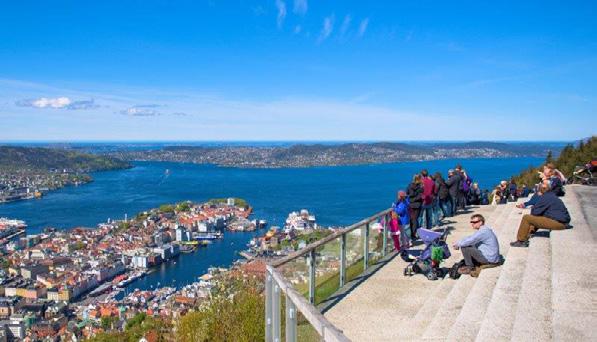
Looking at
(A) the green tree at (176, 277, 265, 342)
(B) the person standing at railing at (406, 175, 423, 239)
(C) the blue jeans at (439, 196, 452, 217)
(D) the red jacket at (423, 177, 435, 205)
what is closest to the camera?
(A) the green tree at (176, 277, 265, 342)

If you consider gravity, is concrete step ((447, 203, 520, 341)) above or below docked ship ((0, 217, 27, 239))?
above

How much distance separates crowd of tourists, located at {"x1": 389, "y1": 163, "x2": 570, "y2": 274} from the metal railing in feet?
1.14

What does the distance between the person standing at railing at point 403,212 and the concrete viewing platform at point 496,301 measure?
0.63 metres

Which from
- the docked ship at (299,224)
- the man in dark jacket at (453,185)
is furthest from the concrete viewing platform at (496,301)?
the docked ship at (299,224)

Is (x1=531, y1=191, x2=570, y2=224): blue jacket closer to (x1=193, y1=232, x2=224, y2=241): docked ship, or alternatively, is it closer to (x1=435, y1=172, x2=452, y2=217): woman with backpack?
(x1=435, y1=172, x2=452, y2=217): woman with backpack

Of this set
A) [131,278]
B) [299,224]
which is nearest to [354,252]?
[131,278]

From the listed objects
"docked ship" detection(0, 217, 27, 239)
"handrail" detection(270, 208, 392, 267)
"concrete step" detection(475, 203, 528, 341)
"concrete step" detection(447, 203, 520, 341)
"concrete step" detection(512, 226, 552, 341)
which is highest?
"handrail" detection(270, 208, 392, 267)

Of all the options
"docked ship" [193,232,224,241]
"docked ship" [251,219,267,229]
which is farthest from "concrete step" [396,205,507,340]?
"docked ship" [193,232,224,241]

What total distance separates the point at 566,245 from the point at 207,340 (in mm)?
5303

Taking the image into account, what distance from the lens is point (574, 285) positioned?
5.11 metres

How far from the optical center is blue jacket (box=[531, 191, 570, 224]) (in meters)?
7.80

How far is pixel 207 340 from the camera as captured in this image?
23.1 feet

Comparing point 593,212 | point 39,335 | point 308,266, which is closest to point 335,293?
point 308,266

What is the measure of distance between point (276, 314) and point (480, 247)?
4.09 metres
